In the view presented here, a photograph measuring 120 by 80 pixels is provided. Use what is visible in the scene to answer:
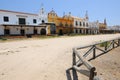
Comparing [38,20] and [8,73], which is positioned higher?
[38,20]

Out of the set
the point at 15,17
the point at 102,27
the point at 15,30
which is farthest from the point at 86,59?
the point at 102,27

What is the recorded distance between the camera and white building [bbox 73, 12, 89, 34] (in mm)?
61156

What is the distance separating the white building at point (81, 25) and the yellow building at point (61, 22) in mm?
3201

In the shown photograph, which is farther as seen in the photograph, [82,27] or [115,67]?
[82,27]

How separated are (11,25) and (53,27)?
14.4 metres

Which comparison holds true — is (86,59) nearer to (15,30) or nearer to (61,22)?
(15,30)

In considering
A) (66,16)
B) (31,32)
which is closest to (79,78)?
(31,32)

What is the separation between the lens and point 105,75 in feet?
23.1

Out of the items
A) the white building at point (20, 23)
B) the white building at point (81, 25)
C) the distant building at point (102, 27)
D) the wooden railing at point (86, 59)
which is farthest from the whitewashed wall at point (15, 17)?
the distant building at point (102, 27)

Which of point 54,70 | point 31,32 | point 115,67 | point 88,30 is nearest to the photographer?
point 54,70

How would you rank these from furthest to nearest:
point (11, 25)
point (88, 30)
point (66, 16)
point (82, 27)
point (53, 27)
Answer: point (88, 30), point (82, 27), point (66, 16), point (53, 27), point (11, 25)

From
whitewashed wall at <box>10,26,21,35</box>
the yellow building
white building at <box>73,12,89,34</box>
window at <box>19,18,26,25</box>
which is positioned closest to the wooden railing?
whitewashed wall at <box>10,26,21,35</box>

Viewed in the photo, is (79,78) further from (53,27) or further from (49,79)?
(53,27)

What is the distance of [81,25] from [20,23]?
31.7 meters
